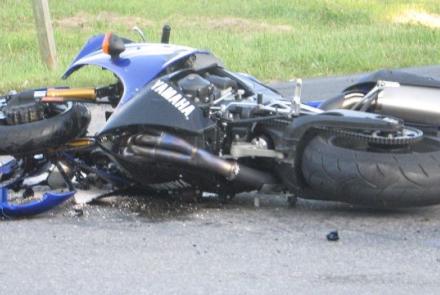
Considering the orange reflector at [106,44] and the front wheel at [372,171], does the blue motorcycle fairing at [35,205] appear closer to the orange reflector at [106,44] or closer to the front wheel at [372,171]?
the orange reflector at [106,44]


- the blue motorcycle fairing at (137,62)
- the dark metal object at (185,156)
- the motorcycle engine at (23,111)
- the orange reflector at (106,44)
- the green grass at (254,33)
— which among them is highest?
the orange reflector at (106,44)

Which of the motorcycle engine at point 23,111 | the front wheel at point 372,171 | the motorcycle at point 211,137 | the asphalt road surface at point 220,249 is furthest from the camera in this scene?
the motorcycle engine at point 23,111

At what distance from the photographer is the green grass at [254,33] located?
46.5 ft

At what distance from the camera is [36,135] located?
6504 mm

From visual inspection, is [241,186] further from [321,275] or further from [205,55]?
[321,275]

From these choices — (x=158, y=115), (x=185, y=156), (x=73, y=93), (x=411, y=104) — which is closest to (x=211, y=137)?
(x=185, y=156)

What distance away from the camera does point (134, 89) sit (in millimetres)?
6422

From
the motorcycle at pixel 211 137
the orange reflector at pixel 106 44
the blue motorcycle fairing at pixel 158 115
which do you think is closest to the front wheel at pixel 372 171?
the motorcycle at pixel 211 137

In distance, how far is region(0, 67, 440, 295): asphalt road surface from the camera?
4.96 m

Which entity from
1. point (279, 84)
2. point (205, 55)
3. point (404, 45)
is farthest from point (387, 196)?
point (404, 45)

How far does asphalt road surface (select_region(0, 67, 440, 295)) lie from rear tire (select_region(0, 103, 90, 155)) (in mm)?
420

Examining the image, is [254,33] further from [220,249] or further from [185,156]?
[220,249]

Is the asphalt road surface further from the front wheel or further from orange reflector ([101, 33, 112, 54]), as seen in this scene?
orange reflector ([101, 33, 112, 54])

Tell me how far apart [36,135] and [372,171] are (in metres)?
2.15
